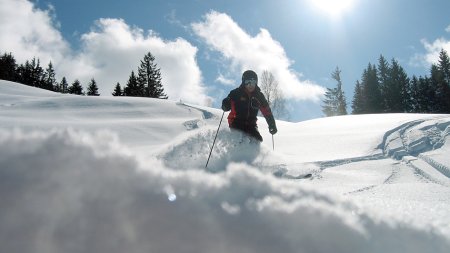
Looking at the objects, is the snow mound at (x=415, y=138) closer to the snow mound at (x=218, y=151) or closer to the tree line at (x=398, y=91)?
the snow mound at (x=218, y=151)

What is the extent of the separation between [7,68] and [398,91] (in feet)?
201

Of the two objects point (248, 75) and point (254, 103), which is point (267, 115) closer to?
point (254, 103)

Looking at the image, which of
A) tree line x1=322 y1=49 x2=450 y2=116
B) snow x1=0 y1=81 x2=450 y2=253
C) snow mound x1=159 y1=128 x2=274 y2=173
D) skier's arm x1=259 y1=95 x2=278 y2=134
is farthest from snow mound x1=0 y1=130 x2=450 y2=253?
tree line x1=322 y1=49 x2=450 y2=116

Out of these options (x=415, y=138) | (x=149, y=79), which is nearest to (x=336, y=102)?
(x=149, y=79)

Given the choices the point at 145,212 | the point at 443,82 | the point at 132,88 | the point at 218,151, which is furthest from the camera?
the point at 132,88

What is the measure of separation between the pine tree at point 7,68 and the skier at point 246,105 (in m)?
65.6

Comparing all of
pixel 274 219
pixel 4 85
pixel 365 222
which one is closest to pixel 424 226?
pixel 365 222

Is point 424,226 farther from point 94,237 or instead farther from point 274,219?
point 94,237

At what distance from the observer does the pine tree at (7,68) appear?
6469 cm

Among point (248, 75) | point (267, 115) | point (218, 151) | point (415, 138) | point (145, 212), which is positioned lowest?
point (218, 151)

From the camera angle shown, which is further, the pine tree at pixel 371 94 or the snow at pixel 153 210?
the pine tree at pixel 371 94

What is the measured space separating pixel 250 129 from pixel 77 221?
6.07m

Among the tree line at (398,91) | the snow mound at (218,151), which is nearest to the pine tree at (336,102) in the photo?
the tree line at (398,91)

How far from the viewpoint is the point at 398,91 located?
5481 cm
